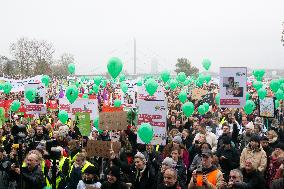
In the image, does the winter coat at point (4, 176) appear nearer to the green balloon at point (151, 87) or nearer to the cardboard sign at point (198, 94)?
the green balloon at point (151, 87)

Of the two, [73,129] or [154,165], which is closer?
[154,165]

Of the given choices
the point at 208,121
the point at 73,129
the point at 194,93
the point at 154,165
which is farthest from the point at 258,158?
the point at 194,93

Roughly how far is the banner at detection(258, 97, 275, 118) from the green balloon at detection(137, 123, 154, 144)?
552 cm

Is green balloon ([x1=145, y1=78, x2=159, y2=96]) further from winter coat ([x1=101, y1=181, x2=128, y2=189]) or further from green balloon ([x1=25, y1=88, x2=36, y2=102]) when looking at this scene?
winter coat ([x1=101, y1=181, x2=128, y2=189])

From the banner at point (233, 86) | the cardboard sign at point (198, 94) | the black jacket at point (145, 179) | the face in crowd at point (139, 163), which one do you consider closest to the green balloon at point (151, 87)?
the banner at point (233, 86)

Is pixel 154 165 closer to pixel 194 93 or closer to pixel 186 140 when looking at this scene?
→ pixel 186 140

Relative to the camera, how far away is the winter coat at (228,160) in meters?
8.04

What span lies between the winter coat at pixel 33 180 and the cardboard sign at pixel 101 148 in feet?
4.16

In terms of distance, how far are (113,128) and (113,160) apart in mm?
1693

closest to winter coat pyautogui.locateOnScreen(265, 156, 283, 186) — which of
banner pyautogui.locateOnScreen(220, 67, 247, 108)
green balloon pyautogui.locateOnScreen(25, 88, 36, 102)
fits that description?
banner pyautogui.locateOnScreen(220, 67, 247, 108)

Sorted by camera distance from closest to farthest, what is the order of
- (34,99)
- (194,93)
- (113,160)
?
(113,160) < (34,99) < (194,93)

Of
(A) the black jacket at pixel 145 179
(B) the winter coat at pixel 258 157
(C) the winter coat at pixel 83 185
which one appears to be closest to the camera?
(C) the winter coat at pixel 83 185

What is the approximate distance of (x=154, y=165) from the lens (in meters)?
7.62

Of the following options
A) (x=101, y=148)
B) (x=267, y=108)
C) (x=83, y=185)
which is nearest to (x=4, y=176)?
(x=83, y=185)
